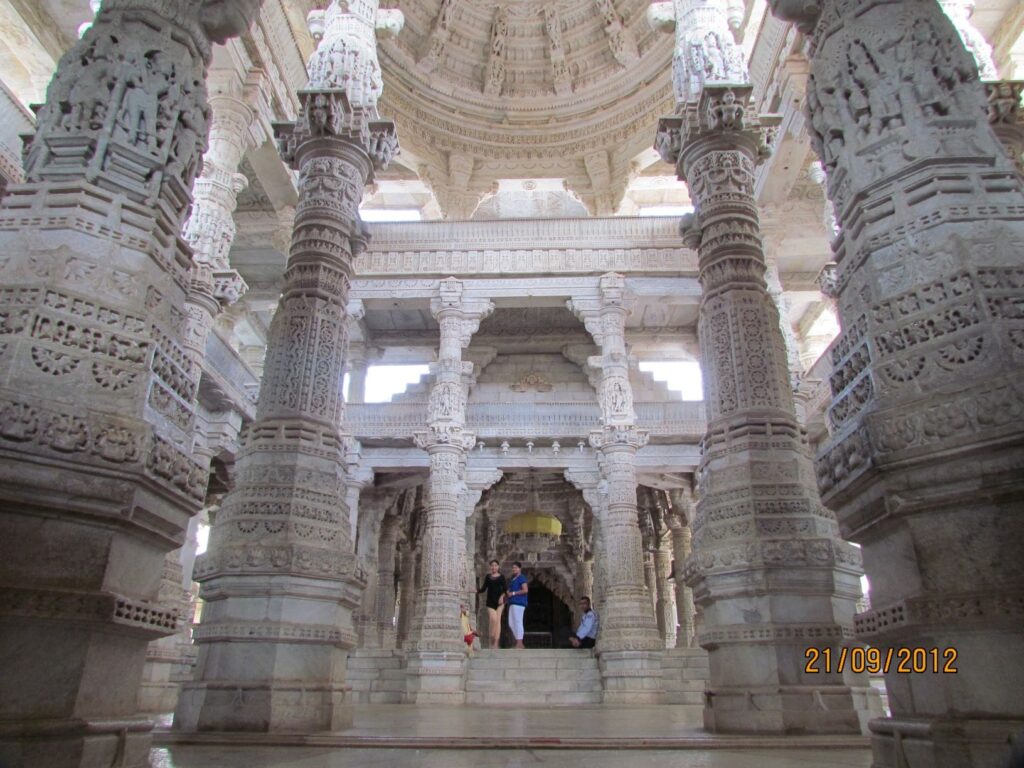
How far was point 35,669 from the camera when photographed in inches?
87.5

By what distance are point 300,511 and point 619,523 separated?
8971 mm

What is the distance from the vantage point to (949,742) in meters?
2.11

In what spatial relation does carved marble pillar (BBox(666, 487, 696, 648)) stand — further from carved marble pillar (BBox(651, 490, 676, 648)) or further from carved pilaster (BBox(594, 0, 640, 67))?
carved pilaster (BBox(594, 0, 640, 67))

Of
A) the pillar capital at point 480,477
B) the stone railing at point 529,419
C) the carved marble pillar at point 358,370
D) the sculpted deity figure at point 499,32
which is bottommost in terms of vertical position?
the pillar capital at point 480,477

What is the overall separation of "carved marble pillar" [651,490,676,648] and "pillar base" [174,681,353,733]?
617 inches

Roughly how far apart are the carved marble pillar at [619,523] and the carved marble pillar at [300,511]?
7.34 m

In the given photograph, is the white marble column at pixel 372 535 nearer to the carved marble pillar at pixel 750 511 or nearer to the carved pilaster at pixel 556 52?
the carved pilaster at pixel 556 52

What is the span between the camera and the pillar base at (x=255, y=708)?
4.36 meters

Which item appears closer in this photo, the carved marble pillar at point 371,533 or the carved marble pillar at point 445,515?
the carved marble pillar at point 445,515

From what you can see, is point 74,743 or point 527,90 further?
point 527,90

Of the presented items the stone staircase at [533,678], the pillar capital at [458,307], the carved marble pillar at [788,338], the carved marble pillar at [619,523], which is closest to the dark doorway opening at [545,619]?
the carved marble pillar at [619,523]

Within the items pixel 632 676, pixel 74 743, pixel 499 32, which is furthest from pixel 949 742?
pixel 499 32

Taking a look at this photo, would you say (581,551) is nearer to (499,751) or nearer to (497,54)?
(497,54)

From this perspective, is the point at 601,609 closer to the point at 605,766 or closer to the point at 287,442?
the point at 287,442
